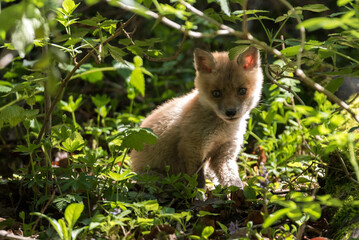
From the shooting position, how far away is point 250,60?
3703mm

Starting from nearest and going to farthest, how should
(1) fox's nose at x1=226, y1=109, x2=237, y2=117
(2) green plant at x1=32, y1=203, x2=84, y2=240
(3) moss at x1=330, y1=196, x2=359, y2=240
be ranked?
(2) green plant at x1=32, y1=203, x2=84, y2=240 < (3) moss at x1=330, y1=196, x2=359, y2=240 < (1) fox's nose at x1=226, y1=109, x2=237, y2=117

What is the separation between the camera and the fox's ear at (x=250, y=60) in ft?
12.0

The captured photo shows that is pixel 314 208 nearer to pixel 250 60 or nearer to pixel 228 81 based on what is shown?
pixel 228 81

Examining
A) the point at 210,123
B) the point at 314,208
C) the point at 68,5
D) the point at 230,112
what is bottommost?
the point at 210,123

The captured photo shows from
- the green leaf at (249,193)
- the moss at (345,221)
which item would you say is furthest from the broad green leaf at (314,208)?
the green leaf at (249,193)

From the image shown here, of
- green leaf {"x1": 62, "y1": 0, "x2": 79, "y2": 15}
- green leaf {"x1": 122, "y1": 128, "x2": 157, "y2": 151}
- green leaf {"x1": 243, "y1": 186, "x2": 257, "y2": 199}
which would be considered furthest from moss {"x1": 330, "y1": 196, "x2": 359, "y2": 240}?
green leaf {"x1": 62, "y1": 0, "x2": 79, "y2": 15}

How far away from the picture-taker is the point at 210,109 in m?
3.64

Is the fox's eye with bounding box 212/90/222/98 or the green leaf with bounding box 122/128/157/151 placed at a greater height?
the green leaf with bounding box 122/128/157/151

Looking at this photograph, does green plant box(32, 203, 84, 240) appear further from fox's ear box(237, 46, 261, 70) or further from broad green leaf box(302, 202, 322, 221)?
fox's ear box(237, 46, 261, 70)

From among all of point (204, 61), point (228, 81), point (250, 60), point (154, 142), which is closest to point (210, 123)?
point (228, 81)

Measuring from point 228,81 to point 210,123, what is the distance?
1.29 feet

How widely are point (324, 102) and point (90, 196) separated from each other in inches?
86.0

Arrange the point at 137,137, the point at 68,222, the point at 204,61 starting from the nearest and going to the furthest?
the point at 68,222
the point at 137,137
the point at 204,61

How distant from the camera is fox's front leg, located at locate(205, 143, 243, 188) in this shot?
11.8 ft
